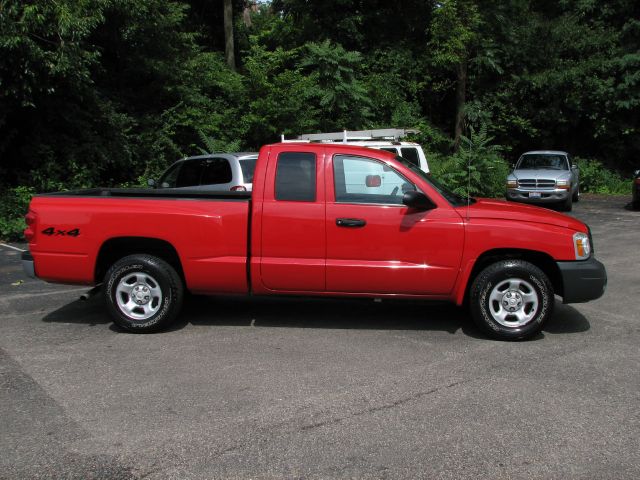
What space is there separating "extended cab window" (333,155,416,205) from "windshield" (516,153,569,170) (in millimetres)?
14354

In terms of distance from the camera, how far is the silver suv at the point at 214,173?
1069 cm

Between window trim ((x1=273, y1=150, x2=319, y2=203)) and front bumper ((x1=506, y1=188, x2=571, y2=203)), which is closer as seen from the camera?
window trim ((x1=273, y1=150, x2=319, y2=203))

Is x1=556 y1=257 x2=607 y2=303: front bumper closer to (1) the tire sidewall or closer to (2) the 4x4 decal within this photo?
(1) the tire sidewall

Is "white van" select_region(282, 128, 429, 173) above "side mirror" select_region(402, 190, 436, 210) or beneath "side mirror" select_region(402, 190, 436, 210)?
above

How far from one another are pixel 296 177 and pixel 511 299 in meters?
2.32

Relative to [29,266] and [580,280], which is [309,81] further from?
[580,280]

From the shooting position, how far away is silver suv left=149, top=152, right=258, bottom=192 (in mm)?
10688

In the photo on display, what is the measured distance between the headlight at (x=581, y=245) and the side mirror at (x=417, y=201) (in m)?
1.34

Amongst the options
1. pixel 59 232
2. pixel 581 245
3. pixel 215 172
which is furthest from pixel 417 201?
pixel 215 172

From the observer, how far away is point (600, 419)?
431 cm

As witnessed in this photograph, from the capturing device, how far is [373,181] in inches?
247

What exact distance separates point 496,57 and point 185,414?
24.8m

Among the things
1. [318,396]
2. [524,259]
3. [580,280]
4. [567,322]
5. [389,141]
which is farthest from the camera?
[389,141]

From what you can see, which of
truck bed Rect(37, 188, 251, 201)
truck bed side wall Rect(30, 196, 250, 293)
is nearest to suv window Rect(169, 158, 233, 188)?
truck bed Rect(37, 188, 251, 201)
